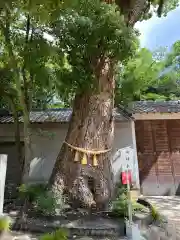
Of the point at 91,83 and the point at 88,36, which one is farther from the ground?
the point at 88,36

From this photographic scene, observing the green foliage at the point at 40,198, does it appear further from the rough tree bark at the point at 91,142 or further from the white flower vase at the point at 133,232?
the white flower vase at the point at 133,232

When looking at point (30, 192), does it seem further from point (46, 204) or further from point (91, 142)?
point (91, 142)

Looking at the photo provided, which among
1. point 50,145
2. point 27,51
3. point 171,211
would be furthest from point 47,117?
point 171,211

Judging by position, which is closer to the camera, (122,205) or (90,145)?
(122,205)

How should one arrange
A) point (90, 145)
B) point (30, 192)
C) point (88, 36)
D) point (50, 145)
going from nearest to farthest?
point (88, 36) → point (30, 192) → point (90, 145) → point (50, 145)

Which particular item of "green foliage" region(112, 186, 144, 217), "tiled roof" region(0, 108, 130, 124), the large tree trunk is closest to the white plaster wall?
"tiled roof" region(0, 108, 130, 124)

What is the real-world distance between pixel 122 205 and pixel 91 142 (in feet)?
5.57

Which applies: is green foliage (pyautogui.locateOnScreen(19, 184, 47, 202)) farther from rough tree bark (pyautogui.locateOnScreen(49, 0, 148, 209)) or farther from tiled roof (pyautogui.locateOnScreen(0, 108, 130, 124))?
tiled roof (pyautogui.locateOnScreen(0, 108, 130, 124))

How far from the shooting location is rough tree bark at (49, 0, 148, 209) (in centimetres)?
672

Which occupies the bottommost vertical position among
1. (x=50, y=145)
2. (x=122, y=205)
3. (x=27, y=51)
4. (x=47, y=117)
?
(x=122, y=205)

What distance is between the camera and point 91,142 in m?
6.87

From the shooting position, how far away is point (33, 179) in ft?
32.7

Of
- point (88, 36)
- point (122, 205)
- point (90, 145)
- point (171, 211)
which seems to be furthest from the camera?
point (171, 211)

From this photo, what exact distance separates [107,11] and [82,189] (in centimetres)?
422
